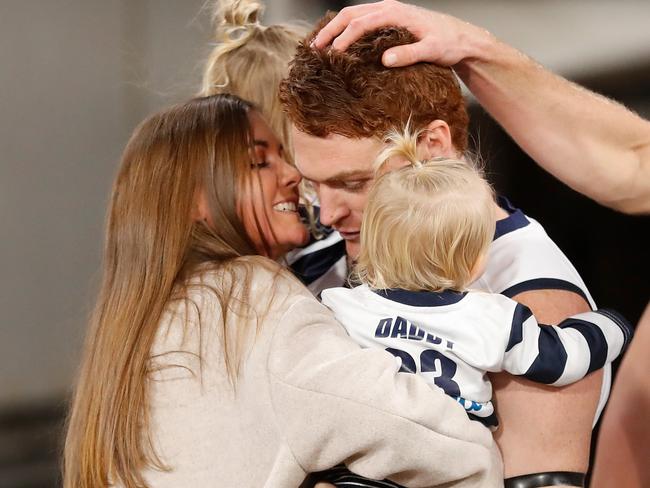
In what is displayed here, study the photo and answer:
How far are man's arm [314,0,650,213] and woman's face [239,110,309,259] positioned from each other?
24 cm

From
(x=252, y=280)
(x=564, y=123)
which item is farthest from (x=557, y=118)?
(x=252, y=280)

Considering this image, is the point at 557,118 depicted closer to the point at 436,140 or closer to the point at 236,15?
the point at 436,140

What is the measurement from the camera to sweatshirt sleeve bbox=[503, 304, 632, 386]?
1.49m

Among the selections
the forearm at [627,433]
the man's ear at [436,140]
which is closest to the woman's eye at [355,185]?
the man's ear at [436,140]

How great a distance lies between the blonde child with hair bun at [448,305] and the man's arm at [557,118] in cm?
29

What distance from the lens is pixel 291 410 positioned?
4.95 ft

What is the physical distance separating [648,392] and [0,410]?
313 cm

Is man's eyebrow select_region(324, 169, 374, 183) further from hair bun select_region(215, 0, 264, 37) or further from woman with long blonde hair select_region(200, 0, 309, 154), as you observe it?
hair bun select_region(215, 0, 264, 37)

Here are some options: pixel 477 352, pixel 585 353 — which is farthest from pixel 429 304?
pixel 585 353

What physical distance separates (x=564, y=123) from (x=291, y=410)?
0.69m

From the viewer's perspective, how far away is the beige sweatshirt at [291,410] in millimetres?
1482

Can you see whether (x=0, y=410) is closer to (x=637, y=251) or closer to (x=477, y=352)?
(x=637, y=251)

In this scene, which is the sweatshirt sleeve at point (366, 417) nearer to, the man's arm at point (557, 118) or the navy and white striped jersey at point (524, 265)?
the navy and white striped jersey at point (524, 265)

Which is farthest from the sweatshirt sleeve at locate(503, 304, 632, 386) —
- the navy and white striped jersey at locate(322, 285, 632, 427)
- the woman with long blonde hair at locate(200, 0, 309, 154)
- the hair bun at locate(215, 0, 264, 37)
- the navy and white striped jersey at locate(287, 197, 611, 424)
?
the hair bun at locate(215, 0, 264, 37)
